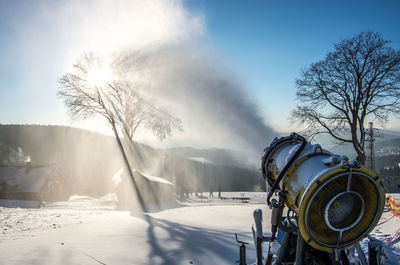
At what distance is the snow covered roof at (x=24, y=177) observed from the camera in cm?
4262

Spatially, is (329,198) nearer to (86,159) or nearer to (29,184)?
(29,184)

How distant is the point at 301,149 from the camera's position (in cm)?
288

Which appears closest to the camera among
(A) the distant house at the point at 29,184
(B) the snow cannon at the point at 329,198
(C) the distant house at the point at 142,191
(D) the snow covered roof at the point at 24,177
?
(B) the snow cannon at the point at 329,198

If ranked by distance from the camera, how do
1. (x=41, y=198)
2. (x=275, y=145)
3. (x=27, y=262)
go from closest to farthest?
1. (x=275, y=145)
2. (x=27, y=262)
3. (x=41, y=198)

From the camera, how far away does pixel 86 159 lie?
273 feet

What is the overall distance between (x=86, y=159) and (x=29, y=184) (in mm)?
41034

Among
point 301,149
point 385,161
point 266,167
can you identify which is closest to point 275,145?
point 266,167

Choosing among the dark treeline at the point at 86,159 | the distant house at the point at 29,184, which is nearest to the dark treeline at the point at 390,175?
the dark treeline at the point at 86,159

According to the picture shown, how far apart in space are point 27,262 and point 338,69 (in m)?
17.6

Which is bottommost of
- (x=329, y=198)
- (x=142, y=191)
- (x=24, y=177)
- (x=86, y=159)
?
(x=142, y=191)

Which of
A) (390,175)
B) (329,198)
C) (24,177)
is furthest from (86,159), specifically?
(390,175)

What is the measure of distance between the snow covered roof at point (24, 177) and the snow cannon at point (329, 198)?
48.3 metres

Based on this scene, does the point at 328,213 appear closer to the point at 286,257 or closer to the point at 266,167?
the point at 286,257

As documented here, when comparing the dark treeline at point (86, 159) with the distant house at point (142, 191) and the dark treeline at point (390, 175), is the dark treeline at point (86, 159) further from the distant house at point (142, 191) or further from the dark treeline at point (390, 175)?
the distant house at point (142, 191)
